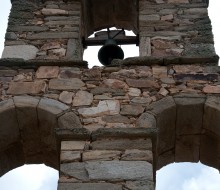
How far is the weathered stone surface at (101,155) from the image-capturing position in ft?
20.4

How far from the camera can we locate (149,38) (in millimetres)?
8430

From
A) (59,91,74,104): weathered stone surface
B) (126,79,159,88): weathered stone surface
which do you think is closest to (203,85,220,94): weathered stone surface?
(126,79,159,88): weathered stone surface

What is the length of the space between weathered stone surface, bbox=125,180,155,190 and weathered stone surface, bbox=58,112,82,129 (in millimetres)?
1073

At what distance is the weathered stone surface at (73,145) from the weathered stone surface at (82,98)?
681 mm

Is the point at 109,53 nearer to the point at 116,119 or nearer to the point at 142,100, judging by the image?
the point at 142,100

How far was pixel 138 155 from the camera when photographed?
6254 mm

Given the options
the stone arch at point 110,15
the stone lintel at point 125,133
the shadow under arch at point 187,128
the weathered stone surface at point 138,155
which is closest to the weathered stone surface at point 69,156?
the stone lintel at point 125,133

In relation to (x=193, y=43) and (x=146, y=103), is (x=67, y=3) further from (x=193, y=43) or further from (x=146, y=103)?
(x=146, y=103)

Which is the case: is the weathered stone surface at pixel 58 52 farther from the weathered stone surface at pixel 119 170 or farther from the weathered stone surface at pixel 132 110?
the weathered stone surface at pixel 119 170

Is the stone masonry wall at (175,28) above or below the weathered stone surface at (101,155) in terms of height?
above

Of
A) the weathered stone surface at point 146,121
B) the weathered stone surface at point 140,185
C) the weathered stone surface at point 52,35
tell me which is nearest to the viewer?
the weathered stone surface at point 140,185

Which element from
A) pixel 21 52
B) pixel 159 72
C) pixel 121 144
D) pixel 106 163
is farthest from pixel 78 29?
pixel 106 163

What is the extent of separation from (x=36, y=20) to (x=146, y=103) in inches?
91.8

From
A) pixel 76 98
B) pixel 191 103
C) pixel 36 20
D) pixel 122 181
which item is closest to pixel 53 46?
pixel 36 20
